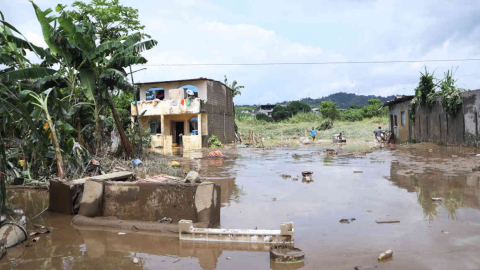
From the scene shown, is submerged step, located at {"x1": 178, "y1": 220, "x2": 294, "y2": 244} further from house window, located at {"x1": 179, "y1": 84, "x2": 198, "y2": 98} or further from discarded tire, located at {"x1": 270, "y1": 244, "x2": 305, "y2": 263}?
house window, located at {"x1": 179, "y1": 84, "x2": 198, "y2": 98}

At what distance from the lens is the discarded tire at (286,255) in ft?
13.8

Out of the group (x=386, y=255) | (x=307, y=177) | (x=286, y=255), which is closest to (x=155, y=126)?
(x=307, y=177)

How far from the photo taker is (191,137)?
27.8 m

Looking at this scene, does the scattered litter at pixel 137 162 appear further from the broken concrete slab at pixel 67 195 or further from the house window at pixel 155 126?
the house window at pixel 155 126

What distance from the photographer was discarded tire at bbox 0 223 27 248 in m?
4.88

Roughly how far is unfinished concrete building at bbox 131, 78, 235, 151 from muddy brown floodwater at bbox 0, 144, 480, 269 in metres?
18.6

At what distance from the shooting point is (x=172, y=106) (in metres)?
28.6

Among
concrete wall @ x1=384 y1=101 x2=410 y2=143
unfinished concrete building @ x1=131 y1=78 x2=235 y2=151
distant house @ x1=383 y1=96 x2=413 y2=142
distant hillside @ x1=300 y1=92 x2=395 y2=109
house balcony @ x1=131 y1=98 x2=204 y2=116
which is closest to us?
distant house @ x1=383 y1=96 x2=413 y2=142

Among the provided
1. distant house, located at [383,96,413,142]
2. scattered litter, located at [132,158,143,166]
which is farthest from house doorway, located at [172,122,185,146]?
scattered litter, located at [132,158,143,166]

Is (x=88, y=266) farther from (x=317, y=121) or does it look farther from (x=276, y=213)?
(x=317, y=121)

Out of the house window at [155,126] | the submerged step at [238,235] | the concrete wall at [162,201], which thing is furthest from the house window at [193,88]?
the submerged step at [238,235]

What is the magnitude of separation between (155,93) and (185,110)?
4.75 meters

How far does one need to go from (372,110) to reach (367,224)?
178ft

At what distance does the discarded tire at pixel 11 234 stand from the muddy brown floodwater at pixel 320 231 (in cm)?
11
